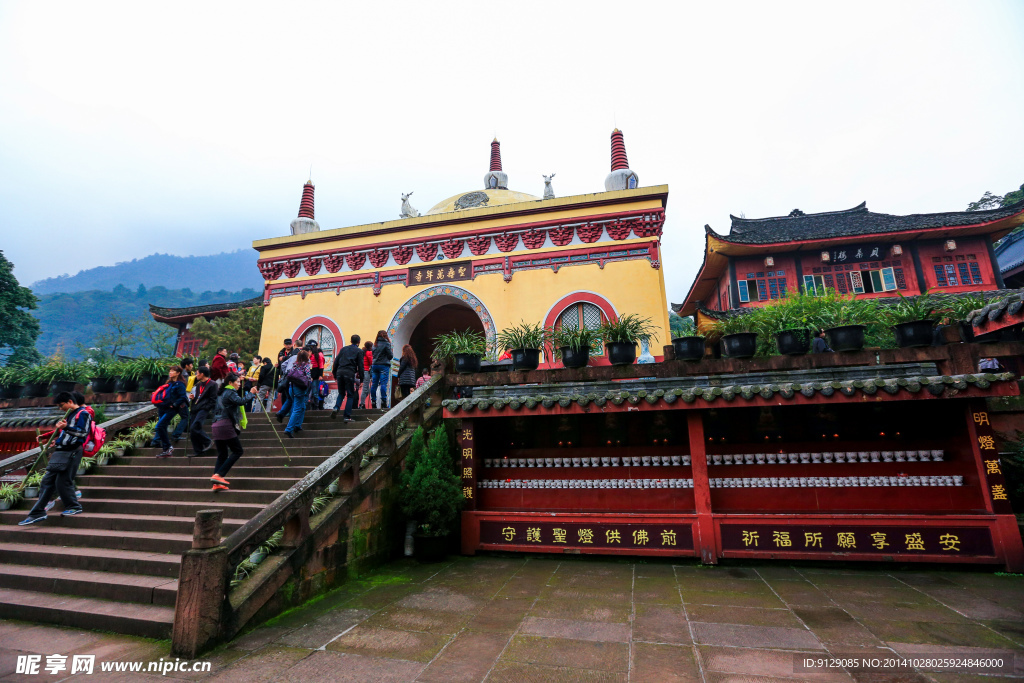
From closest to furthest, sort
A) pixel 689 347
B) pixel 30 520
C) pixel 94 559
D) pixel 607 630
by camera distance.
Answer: pixel 607 630, pixel 94 559, pixel 30 520, pixel 689 347

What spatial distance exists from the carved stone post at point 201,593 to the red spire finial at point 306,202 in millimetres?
14226

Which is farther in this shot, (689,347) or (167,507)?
(689,347)

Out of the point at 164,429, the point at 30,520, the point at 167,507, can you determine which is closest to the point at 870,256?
the point at 167,507

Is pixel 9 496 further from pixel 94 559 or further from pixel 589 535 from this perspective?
pixel 589 535

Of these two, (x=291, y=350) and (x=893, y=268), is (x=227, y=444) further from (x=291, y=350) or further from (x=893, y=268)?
(x=893, y=268)

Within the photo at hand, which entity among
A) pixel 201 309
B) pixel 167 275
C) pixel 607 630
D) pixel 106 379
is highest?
pixel 167 275

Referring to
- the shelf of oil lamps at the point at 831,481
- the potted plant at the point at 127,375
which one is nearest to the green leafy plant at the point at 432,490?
the shelf of oil lamps at the point at 831,481

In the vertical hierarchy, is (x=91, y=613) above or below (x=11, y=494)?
below

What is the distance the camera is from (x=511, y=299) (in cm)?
1215

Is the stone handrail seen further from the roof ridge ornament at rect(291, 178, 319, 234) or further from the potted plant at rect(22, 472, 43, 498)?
the roof ridge ornament at rect(291, 178, 319, 234)

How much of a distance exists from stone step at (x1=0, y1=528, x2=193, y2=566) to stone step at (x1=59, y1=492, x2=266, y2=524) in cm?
26

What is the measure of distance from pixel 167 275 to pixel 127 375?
193 meters

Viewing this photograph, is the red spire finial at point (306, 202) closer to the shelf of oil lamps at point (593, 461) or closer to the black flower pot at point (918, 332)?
the shelf of oil lamps at point (593, 461)

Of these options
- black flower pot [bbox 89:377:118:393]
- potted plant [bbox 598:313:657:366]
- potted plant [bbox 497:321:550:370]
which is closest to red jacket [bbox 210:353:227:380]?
potted plant [bbox 497:321:550:370]
